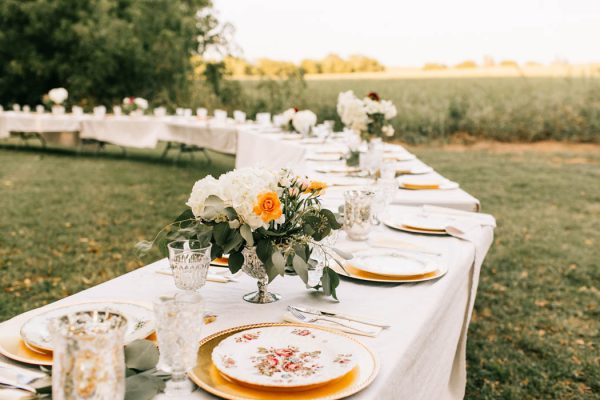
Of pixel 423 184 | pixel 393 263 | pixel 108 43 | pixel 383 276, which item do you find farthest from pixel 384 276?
pixel 108 43

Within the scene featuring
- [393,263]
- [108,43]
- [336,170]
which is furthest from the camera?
[108,43]

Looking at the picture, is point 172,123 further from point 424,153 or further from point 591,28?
point 591,28

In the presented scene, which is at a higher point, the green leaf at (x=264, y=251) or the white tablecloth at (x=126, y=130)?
the green leaf at (x=264, y=251)

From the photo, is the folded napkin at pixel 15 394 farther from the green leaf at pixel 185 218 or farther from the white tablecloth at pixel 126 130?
the white tablecloth at pixel 126 130

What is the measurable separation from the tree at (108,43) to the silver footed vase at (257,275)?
1327cm

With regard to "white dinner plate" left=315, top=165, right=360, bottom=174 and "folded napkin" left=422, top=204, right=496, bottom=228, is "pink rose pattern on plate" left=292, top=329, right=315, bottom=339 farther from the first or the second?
"white dinner plate" left=315, top=165, right=360, bottom=174

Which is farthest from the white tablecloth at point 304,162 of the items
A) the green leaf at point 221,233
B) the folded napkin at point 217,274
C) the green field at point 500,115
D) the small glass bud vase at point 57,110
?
the green field at point 500,115

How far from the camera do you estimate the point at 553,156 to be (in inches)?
407

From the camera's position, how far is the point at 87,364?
755 millimetres

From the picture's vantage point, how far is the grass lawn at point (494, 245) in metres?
3.07

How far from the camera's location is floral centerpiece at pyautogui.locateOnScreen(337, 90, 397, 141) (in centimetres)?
379

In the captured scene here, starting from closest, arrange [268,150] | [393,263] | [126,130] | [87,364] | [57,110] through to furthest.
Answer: [87,364]
[393,263]
[268,150]
[126,130]
[57,110]

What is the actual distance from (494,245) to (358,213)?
3.55m

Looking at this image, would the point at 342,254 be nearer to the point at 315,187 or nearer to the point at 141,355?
the point at 315,187
